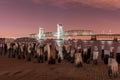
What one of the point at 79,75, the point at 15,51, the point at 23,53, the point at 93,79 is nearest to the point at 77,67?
the point at 79,75

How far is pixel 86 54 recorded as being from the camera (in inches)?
1069

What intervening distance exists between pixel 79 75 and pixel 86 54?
9226 millimetres

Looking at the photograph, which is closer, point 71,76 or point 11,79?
point 11,79

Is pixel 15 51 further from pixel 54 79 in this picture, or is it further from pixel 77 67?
pixel 54 79

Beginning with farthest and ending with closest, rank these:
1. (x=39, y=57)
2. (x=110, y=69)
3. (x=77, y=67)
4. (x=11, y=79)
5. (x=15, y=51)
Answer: (x=15, y=51) → (x=39, y=57) → (x=77, y=67) → (x=110, y=69) → (x=11, y=79)

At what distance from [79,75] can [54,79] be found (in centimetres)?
225

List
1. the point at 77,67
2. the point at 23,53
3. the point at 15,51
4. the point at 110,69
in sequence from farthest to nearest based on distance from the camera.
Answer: the point at 15,51 → the point at 23,53 → the point at 77,67 → the point at 110,69

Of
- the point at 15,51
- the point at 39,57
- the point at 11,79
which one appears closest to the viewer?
the point at 11,79

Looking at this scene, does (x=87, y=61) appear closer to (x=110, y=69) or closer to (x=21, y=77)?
(x=110, y=69)

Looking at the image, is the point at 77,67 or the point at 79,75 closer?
the point at 79,75

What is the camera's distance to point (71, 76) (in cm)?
1762

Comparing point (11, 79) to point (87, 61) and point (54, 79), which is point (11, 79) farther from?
point (87, 61)

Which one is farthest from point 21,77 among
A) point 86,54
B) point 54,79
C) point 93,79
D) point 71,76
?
point 86,54

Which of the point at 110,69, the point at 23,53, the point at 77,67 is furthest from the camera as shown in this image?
the point at 23,53
